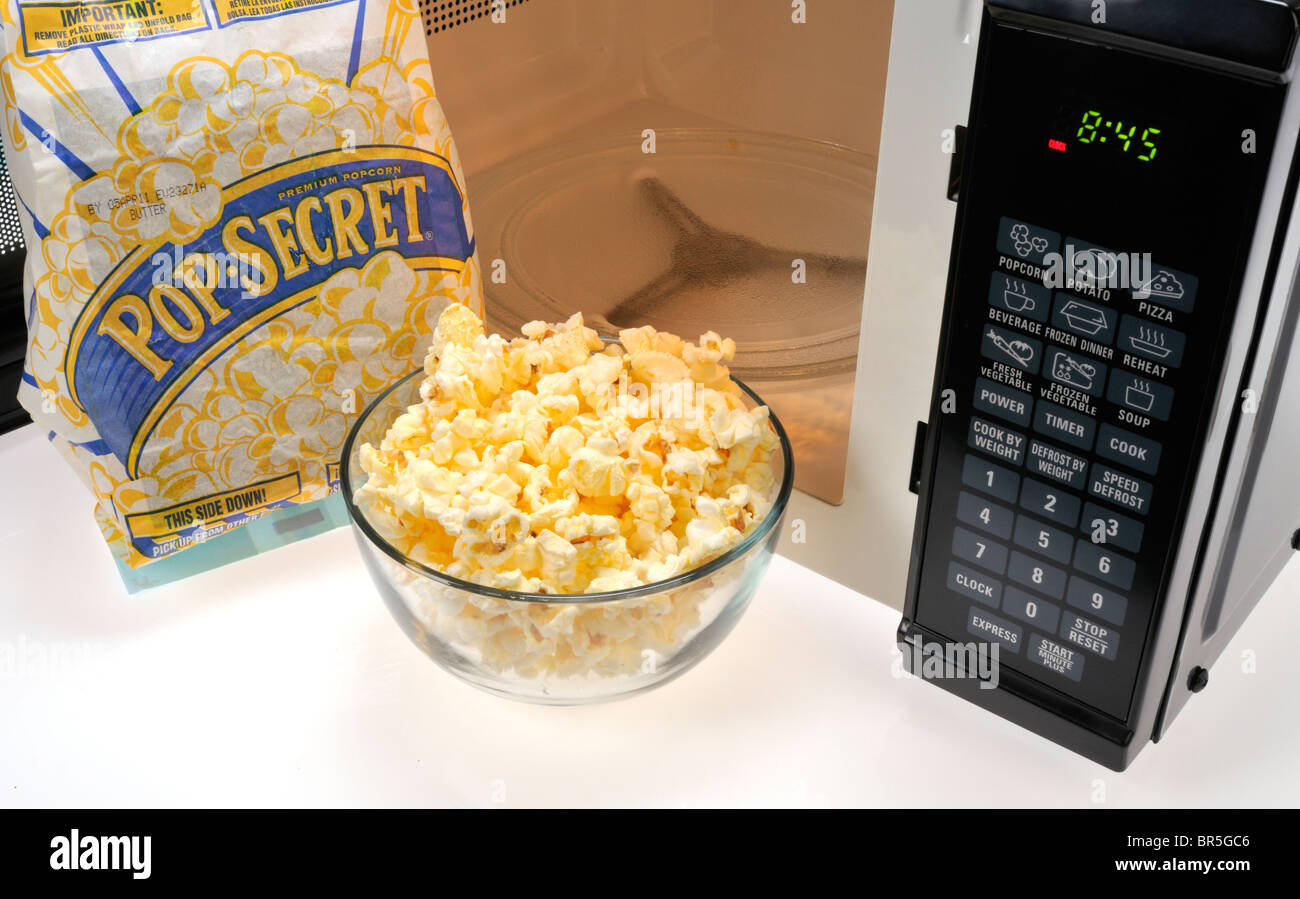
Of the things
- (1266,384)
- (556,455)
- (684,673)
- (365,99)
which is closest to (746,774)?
(684,673)

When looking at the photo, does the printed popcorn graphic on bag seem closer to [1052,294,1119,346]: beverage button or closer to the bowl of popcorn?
the bowl of popcorn

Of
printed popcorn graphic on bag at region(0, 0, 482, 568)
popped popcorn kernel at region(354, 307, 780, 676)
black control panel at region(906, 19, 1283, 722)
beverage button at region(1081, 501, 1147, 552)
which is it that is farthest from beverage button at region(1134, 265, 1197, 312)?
printed popcorn graphic on bag at region(0, 0, 482, 568)

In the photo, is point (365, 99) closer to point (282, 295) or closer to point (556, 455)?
point (282, 295)

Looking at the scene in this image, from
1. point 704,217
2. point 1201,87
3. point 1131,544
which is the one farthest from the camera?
point 704,217

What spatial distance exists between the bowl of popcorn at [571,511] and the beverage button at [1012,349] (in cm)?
14

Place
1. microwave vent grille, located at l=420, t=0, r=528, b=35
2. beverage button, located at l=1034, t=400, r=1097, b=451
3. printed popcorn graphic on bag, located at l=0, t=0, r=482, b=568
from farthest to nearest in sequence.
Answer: microwave vent grille, located at l=420, t=0, r=528, b=35 → printed popcorn graphic on bag, located at l=0, t=0, r=482, b=568 → beverage button, located at l=1034, t=400, r=1097, b=451

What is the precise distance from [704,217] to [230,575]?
1.22 feet

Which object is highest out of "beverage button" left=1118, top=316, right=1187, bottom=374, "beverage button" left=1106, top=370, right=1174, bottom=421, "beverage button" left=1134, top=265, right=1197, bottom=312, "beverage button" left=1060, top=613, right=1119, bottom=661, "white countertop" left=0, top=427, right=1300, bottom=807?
"beverage button" left=1134, top=265, right=1197, bottom=312

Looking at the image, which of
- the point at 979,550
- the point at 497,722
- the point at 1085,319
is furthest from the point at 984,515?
the point at 497,722

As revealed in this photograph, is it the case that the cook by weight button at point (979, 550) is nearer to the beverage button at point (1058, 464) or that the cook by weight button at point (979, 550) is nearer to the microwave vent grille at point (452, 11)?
the beverage button at point (1058, 464)

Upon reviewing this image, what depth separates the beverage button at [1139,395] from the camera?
0.50 metres

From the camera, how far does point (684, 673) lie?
665 mm

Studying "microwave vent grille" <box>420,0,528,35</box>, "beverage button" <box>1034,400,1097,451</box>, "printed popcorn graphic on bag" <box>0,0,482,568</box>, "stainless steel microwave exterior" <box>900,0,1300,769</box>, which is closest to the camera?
"stainless steel microwave exterior" <box>900,0,1300,769</box>

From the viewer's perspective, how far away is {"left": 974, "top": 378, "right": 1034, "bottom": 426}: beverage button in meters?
0.55
